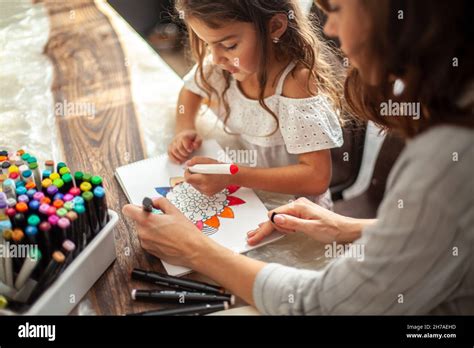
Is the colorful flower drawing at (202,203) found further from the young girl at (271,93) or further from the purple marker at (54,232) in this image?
the purple marker at (54,232)

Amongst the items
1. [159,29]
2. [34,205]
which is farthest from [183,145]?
[159,29]

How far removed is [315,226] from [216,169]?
178 mm

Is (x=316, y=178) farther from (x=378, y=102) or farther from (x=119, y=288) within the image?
(x=119, y=288)

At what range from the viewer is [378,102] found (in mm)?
747

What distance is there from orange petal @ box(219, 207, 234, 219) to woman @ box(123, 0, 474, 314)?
0.28 ft

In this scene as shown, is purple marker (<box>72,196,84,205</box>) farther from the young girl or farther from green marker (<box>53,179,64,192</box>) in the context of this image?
the young girl

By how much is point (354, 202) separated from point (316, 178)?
165 mm

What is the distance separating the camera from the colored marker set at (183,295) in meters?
0.68

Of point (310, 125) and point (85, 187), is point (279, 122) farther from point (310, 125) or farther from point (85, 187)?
point (85, 187)

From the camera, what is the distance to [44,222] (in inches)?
24.8

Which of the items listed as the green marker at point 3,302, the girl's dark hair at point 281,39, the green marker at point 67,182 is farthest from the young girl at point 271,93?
the green marker at point 3,302

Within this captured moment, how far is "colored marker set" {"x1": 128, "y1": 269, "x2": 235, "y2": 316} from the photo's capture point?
2.23 ft
